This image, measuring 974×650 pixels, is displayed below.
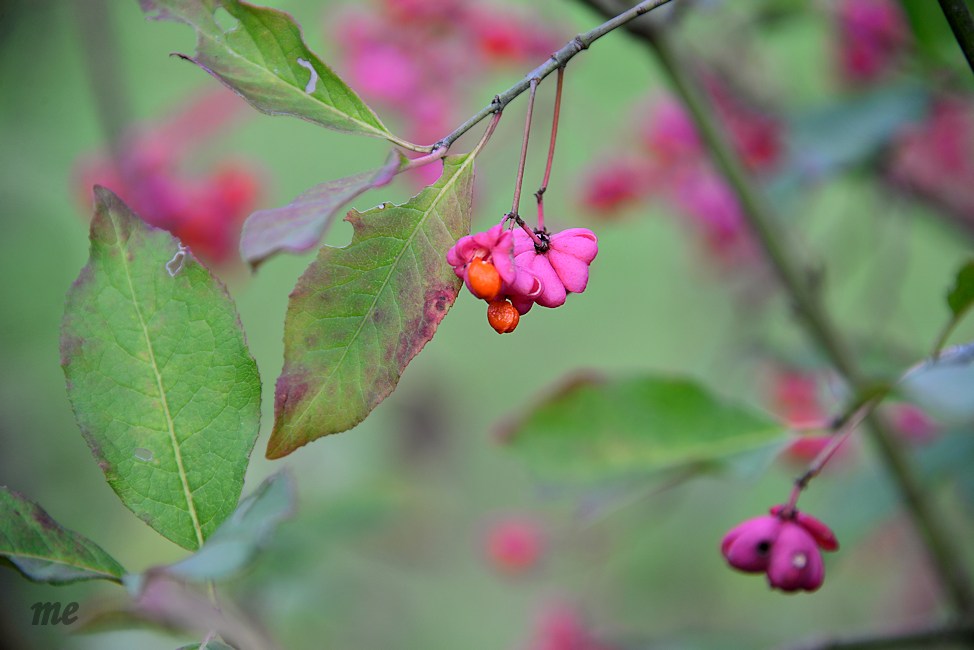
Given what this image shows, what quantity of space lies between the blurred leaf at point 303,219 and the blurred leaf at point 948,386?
41 cm

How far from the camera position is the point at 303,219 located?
0.37m

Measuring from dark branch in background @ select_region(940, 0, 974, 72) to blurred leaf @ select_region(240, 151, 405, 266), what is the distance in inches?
11.1

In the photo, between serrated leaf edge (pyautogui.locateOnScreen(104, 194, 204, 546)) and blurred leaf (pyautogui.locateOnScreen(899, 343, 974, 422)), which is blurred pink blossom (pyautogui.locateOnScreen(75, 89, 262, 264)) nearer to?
serrated leaf edge (pyautogui.locateOnScreen(104, 194, 204, 546))

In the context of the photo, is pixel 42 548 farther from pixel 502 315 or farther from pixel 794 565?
pixel 794 565

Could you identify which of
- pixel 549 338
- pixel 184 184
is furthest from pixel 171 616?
pixel 549 338

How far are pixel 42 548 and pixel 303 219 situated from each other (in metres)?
0.23

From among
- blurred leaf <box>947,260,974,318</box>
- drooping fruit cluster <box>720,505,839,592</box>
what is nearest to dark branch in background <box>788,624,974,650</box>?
drooping fruit cluster <box>720,505,839,592</box>

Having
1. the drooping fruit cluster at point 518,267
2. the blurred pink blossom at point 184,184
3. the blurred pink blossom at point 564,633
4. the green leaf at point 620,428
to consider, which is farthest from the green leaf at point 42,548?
the blurred pink blossom at point 564,633

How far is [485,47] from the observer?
158 centimetres

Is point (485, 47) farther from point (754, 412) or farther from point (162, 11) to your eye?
point (162, 11)

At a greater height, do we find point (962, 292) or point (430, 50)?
point (430, 50)

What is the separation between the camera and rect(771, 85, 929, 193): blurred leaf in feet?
3.55

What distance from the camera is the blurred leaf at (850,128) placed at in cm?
108

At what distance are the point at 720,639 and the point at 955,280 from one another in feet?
2.02
